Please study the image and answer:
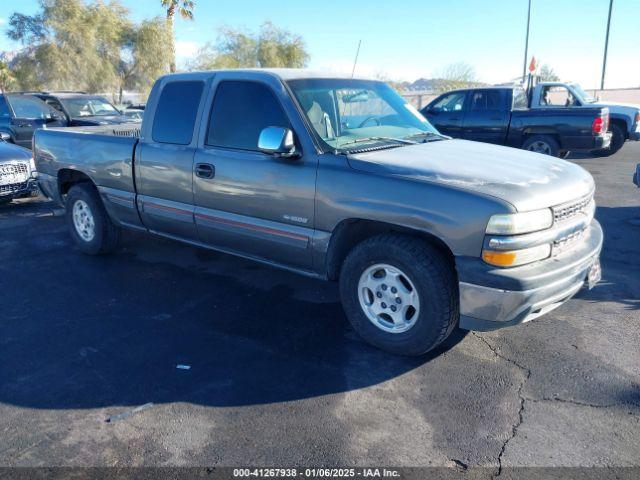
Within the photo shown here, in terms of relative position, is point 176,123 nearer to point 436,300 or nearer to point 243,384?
point 243,384

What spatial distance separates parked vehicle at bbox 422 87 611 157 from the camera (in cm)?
1126

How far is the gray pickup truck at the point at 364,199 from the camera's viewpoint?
319 centimetres

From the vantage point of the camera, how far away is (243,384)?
340cm

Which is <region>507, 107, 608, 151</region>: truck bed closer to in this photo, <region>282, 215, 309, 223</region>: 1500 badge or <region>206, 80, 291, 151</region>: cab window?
<region>206, 80, 291, 151</region>: cab window

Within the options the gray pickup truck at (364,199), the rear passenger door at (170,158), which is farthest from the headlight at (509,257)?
the rear passenger door at (170,158)

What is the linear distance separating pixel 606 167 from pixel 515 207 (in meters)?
10.7

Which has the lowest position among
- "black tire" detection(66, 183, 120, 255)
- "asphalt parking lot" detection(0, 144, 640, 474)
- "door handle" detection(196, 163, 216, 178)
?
"asphalt parking lot" detection(0, 144, 640, 474)

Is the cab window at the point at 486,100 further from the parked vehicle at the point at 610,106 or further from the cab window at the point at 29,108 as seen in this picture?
the cab window at the point at 29,108

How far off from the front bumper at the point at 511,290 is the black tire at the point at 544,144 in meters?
9.08

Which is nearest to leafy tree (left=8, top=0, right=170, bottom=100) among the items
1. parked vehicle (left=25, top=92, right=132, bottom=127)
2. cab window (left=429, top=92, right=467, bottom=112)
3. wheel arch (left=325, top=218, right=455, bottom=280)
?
parked vehicle (left=25, top=92, right=132, bottom=127)

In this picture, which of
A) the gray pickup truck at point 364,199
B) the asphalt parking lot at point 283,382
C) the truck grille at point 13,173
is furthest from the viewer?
the truck grille at point 13,173

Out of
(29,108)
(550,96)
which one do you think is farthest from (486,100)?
(29,108)

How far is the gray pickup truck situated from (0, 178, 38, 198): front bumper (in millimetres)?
3842

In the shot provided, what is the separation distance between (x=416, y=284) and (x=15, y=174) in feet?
24.2
